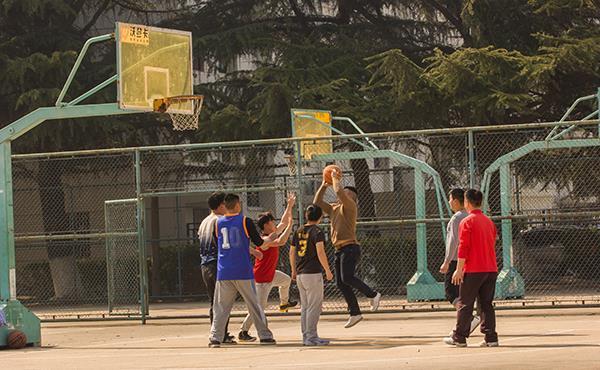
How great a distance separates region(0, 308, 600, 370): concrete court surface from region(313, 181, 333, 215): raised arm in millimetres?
1634

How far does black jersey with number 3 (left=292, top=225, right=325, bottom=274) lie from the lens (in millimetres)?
15523

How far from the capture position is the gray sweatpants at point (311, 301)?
50.6 feet

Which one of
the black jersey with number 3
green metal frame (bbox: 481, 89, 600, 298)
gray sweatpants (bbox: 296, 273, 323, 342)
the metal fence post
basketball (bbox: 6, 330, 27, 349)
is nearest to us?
gray sweatpants (bbox: 296, 273, 323, 342)

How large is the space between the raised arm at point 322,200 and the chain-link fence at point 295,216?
551 centimetres

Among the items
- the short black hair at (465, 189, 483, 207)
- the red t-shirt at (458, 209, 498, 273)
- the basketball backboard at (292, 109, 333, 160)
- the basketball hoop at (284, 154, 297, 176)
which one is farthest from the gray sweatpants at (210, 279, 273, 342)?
the basketball backboard at (292, 109, 333, 160)

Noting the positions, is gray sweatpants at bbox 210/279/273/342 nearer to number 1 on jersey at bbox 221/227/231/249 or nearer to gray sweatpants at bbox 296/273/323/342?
number 1 on jersey at bbox 221/227/231/249

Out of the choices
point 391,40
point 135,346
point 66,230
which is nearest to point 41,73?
point 66,230

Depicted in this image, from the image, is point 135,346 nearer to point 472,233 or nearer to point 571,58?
point 472,233

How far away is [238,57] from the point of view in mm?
32688

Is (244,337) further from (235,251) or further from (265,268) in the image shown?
(235,251)

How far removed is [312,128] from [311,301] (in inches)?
451

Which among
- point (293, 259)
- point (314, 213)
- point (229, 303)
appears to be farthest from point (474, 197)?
point (229, 303)

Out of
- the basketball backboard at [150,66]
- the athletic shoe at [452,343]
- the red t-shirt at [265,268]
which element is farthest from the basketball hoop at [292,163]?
the athletic shoe at [452,343]

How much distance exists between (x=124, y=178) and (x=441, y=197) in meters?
13.6
